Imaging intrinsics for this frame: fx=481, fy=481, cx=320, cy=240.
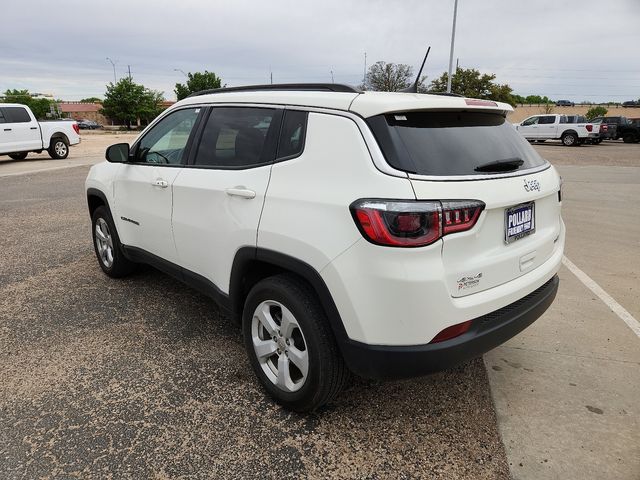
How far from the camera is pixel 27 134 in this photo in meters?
16.4

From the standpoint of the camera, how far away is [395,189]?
2.03 metres

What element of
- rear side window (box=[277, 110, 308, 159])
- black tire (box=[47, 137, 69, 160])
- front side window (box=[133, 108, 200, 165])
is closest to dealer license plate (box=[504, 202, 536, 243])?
rear side window (box=[277, 110, 308, 159])

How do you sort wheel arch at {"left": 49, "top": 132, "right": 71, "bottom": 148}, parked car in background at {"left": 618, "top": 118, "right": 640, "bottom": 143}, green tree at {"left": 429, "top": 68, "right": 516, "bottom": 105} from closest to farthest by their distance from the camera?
wheel arch at {"left": 49, "top": 132, "right": 71, "bottom": 148} < parked car in background at {"left": 618, "top": 118, "right": 640, "bottom": 143} < green tree at {"left": 429, "top": 68, "right": 516, "bottom": 105}

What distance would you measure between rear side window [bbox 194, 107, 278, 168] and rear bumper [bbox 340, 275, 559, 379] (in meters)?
1.17

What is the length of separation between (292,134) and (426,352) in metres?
1.30

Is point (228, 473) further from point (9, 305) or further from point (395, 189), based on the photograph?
point (9, 305)

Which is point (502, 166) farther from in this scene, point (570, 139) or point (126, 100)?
point (126, 100)

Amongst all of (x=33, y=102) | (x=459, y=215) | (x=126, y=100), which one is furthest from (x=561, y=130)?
(x=33, y=102)

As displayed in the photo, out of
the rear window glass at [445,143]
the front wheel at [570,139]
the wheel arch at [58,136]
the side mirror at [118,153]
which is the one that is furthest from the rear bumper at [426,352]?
the front wheel at [570,139]

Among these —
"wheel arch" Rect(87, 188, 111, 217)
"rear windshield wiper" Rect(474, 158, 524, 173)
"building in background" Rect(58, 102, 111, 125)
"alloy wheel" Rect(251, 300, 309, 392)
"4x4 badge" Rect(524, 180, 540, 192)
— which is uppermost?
"building in background" Rect(58, 102, 111, 125)

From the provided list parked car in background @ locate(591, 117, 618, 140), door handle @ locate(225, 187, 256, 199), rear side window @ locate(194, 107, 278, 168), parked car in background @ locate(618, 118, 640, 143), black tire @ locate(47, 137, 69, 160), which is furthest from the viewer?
parked car in background @ locate(618, 118, 640, 143)

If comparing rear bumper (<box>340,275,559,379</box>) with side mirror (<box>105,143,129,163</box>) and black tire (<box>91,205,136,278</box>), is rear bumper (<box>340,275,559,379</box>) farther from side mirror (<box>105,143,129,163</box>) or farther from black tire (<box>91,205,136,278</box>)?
black tire (<box>91,205,136,278</box>)

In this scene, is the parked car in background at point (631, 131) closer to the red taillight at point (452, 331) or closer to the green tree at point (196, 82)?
the red taillight at point (452, 331)

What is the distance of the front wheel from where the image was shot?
27.1m
